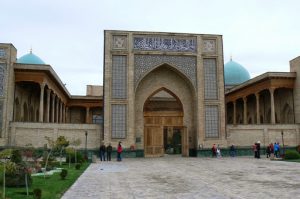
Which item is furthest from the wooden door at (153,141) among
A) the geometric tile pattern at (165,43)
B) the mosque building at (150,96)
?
the geometric tile pattern at (165,43)


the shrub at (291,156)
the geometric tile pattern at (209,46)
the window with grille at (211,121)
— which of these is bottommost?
the shrub at (291,156)

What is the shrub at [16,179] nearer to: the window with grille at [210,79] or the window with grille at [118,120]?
the window with grille at [118,120]

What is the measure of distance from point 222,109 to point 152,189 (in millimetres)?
16775

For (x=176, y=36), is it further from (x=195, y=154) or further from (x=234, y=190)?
(x=234, y=190)

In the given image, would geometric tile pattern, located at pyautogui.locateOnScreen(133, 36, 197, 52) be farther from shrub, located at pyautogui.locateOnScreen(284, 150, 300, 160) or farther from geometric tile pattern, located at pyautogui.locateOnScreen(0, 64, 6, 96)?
shrub, located at pyautogui.locateOnScreen(284, 150, 300, 160)

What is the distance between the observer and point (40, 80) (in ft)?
79.0

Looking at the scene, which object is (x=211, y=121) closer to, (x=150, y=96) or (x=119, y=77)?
(x=150, y=96)

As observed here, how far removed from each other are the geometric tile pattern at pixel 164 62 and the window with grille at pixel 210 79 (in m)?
0.77

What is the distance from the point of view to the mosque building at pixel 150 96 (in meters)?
22.6

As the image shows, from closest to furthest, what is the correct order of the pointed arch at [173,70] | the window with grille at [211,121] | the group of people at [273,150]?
the group of people at [273,150] → the pointed arch at [173,70] → the window with grille at [211,121]

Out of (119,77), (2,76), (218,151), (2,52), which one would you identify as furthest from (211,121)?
(2,52)

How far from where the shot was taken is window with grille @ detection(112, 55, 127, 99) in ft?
77.2

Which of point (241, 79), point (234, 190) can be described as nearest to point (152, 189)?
point (234, 190)

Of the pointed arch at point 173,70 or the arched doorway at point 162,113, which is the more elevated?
the pointed arch at point 173,70
